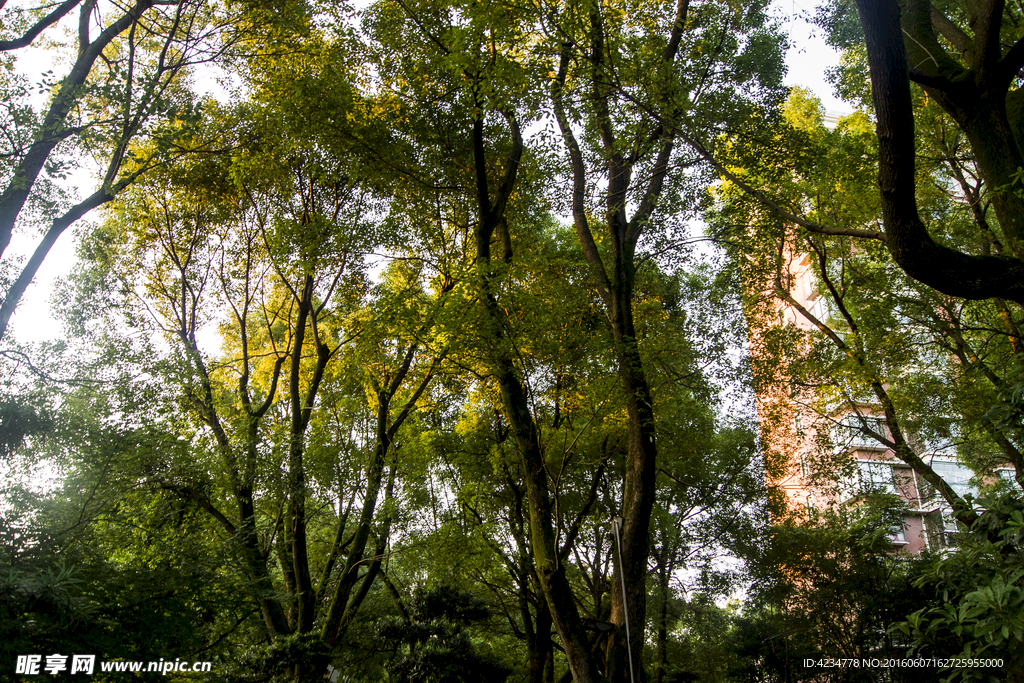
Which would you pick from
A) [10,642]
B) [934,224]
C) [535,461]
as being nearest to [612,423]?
[535,461]

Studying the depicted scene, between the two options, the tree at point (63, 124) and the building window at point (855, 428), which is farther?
the building window at point (855, 428)

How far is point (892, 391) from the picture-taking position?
8922 mm

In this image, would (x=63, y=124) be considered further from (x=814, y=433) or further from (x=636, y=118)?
(x=814, y=433)

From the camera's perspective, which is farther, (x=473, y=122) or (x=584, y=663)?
(x=473, y=122)

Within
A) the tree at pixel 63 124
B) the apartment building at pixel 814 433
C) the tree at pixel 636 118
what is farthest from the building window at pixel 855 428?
the tree at pixel 63 124

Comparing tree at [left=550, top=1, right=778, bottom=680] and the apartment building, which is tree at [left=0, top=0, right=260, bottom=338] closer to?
tree at [left=550, top=1, right=778, bottom=680]

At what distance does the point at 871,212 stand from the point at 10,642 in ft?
33.5

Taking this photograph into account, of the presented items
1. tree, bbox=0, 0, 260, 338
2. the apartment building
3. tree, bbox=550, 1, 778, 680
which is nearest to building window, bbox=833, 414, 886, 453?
the apartment building

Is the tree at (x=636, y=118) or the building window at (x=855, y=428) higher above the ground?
the tree at (x=636, y=118)

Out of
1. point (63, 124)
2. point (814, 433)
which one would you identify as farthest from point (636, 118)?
point (814, 433)

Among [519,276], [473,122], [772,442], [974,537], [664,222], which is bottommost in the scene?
[974,537]

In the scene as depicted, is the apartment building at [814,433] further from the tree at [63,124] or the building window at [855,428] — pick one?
the tree at [63,124]

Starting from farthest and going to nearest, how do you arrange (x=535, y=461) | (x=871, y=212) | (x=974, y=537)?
(x=871, y=212) → (x=535, y=461) → (x=974, y=537)

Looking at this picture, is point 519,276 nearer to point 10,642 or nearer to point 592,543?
point 10,642
